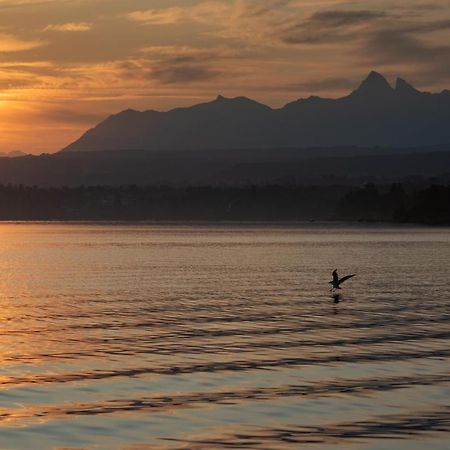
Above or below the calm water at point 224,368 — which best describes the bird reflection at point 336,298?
below

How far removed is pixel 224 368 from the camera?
36.8 m

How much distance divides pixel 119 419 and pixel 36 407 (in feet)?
9.75

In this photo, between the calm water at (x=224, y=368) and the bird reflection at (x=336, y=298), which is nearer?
the calm water at (x=224, y=368)

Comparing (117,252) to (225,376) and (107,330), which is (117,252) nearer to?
(107,330)

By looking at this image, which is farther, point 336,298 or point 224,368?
point 336,298

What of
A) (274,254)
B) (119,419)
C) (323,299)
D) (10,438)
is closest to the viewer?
(10,438)

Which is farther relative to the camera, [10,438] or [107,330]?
[107,330]

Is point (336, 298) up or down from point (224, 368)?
down

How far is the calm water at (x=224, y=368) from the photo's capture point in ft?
89.8

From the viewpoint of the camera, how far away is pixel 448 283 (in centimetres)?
8206

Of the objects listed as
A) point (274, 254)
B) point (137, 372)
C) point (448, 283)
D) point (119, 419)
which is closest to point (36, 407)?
point (119, 419)

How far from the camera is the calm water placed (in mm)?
27375

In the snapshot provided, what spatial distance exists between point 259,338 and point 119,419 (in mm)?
17236

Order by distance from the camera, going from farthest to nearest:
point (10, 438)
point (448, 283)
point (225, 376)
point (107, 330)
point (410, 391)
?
point (448, 283), point (107, 330), point (225, 376), point (410, 391), point (10, 438)
